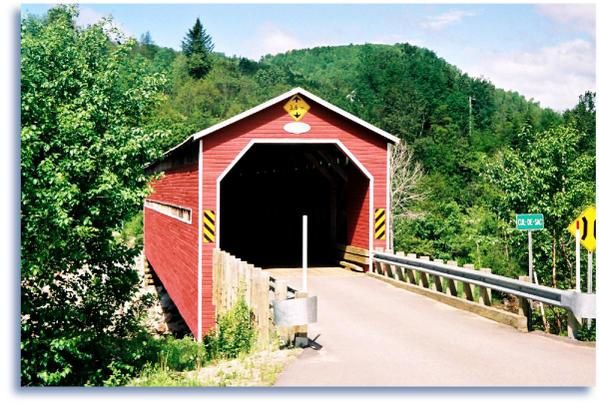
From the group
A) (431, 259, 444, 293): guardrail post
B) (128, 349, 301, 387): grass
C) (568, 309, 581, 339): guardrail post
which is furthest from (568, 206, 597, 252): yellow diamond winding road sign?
(431, 259, 444, 293): guardrail post

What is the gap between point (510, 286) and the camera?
10.0 metres

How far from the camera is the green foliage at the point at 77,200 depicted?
9336 mm

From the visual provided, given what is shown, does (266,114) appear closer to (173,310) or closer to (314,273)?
(314,273)

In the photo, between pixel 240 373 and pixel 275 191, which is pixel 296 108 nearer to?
pixel 240 373

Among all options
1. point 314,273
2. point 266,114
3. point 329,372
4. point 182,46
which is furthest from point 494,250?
point 182,46

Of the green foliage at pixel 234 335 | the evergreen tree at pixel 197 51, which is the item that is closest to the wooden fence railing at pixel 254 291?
the green foliage at pixel 234 335

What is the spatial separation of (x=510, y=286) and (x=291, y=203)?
1383 cm

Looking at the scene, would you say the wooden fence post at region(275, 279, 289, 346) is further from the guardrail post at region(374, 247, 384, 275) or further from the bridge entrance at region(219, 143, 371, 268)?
the bridge entrance at region(219, 143, 371, 268)

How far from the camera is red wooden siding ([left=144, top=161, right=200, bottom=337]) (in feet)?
48.5

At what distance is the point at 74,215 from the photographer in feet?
33.3

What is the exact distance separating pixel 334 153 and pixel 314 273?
10.4 feet

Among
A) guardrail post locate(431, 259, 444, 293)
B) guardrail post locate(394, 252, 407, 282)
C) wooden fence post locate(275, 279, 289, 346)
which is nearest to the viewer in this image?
wooden fence post locate(275, 279, 289, 346)

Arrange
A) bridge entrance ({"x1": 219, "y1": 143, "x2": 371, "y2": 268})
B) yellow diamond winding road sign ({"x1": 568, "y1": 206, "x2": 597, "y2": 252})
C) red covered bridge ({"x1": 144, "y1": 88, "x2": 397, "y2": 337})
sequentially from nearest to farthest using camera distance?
1. yellow diamond winding road sign ({"x1": 568, "y1": 206, "x2": 597, "y2": 252})
2. red covered bridge ({"x1": 144, "y1": 88, "x2": 397, "y2": 337})
3. bridge entrance ({"x1": 219, "y1": 143, "x2": 371, "y2": 268})

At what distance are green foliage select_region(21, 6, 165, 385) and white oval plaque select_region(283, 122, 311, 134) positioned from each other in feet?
10.7
